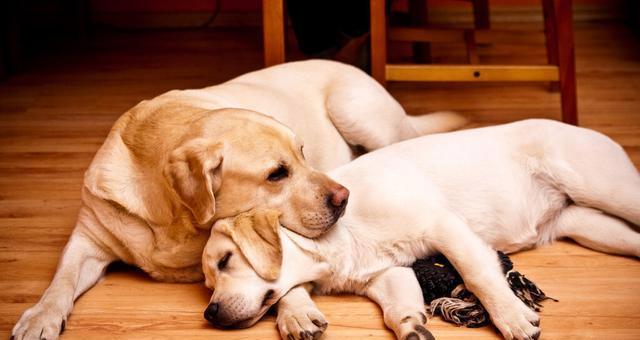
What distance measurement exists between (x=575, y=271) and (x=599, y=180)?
262 millimetres

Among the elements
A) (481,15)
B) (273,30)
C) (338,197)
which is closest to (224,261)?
(338,197)

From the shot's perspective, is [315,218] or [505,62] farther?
[505,62]

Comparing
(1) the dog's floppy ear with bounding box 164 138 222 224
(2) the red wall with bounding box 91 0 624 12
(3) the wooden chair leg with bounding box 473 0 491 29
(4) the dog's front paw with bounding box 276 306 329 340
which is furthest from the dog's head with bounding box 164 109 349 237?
(2) the red wall with bounding box 91 0 624 12

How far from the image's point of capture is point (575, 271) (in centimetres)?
209

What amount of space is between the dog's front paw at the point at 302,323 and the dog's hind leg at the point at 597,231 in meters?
0.85

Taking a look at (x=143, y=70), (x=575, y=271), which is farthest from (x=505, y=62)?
(x=575, y=271)

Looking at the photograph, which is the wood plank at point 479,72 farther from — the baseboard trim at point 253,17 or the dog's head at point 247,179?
the baseboard trim at point 253,17

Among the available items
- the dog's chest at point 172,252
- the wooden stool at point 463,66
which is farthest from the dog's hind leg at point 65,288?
the wooden stool at point 463,66

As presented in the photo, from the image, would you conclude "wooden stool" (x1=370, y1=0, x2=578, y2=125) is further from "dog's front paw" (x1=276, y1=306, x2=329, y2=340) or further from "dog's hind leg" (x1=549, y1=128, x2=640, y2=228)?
"dog's front paw" (x1=276, y1=306, x2=329, y2=340)

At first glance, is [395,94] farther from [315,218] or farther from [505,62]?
[315,218]

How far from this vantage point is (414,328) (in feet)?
5.74

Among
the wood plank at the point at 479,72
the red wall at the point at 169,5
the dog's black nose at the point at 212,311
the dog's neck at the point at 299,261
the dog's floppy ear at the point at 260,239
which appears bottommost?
the dog's black nose at the point at 212,311

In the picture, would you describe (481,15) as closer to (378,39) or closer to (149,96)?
(378,39)

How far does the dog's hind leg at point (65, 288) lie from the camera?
1.83 metres
